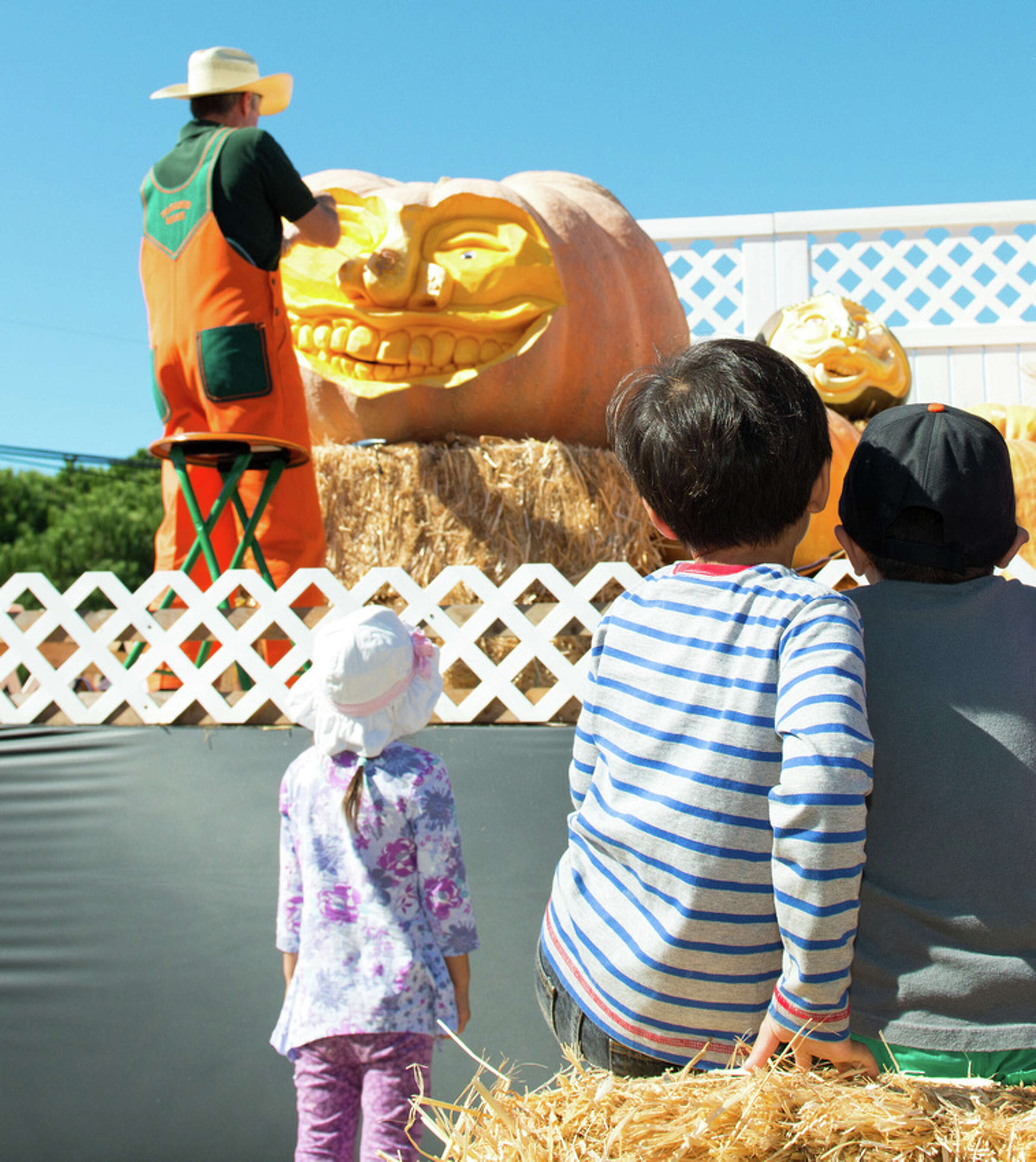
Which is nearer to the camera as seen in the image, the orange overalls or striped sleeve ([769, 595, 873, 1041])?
striped sleeve ([769, 595, 873, 1041])

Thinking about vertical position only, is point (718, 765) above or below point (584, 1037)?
above

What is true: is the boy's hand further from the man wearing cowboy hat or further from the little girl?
the man wearing cowboy hat

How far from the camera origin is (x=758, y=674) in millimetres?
893

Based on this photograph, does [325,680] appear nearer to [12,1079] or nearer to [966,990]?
[966,990]

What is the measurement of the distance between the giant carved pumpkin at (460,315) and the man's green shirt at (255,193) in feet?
2.12

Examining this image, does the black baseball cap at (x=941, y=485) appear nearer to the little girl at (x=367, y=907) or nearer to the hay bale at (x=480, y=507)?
the little girl at (x=367, y=907)

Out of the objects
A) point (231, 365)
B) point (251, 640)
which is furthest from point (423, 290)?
point (251, 640)

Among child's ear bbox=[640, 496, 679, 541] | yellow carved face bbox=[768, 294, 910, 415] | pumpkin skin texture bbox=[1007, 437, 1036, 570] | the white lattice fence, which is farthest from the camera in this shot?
yellow carved face bbox=[768, 294, 910, 415]

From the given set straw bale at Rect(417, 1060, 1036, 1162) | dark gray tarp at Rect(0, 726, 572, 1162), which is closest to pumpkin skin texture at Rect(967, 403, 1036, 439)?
dark gray tarp at Rect(0, 726, 572, 1162)

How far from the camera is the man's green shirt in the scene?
2682 mm

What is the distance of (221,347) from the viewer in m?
2.72

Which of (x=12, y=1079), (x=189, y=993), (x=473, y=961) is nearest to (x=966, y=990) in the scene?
(x=473, y=961)

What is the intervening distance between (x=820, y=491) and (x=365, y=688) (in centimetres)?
86

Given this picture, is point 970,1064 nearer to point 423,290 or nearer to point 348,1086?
point 348,1086
